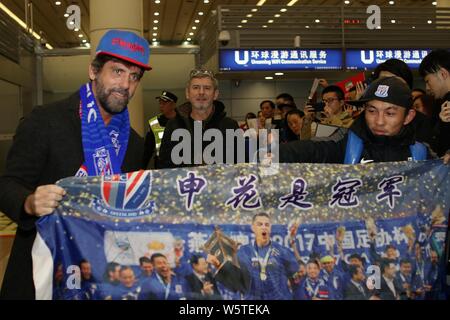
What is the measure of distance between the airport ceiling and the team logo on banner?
13043mm

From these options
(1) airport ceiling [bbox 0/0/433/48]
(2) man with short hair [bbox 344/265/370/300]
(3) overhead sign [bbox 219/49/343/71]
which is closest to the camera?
(2) man with short hair [bbox 344/265/370/300]

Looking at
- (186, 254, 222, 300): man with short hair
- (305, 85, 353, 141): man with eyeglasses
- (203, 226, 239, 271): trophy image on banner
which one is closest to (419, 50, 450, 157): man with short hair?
(305, 85, 353, 141): man with eyeglasses

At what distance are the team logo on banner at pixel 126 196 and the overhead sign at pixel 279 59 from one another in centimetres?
703

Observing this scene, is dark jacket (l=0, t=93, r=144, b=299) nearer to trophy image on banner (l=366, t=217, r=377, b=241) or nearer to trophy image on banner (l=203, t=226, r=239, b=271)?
trophy image on banner (l=203, t=226, r=239, b=271)

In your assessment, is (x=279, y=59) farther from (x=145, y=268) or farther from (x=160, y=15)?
(x=160, y=15)

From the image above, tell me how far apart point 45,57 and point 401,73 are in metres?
9.03

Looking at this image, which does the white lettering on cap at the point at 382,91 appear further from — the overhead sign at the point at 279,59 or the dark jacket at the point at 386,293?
the overhead sign at the point at 279,59

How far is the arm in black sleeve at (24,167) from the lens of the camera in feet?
6.80

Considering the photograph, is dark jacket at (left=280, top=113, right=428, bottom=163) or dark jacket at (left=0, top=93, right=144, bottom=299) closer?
dark jacket at (left=0, top=93, right=144, bottom=299)

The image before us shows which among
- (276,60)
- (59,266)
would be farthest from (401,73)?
(276,60)

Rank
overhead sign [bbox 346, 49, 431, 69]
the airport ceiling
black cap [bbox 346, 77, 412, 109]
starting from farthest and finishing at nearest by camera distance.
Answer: the airport ceiling < overhead sign [bbox 346, 49, 431, 69] < black cap [bbox 346, 77, 412, 109]

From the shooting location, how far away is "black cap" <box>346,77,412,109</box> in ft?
8.90
